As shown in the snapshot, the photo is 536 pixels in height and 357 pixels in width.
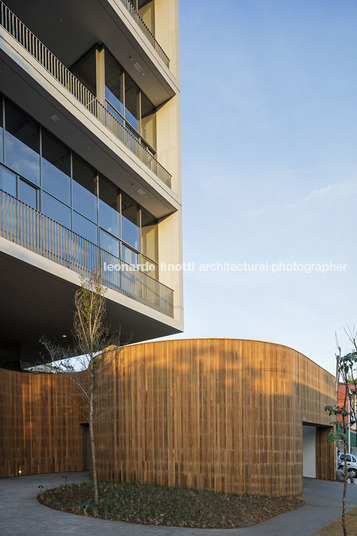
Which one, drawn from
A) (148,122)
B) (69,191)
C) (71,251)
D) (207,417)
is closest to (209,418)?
(207,417)

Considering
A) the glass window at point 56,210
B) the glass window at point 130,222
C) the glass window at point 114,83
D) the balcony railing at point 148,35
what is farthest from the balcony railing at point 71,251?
the balcony railing at point 148,35

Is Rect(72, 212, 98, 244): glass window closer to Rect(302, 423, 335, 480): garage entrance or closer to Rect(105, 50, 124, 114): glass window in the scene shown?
Rect(105, 50, 124, 114): glass window

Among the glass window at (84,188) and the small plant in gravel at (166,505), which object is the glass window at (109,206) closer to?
the glass window at (84,188)

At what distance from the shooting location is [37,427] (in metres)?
18.2

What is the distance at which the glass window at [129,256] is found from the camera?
1887 cm

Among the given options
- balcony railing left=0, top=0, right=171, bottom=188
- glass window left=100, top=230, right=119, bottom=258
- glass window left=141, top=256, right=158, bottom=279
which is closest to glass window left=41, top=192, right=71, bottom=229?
glass window left=100, top=230, right=119, bottom=258

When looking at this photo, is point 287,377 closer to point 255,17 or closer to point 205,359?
point 205,359

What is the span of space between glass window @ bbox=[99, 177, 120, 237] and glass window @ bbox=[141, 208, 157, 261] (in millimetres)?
2126

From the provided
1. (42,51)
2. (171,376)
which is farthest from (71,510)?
(42,51)

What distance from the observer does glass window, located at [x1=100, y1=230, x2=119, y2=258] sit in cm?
1762

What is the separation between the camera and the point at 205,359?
552 inches

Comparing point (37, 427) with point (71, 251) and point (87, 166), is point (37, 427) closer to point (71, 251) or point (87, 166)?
point (71, 251)

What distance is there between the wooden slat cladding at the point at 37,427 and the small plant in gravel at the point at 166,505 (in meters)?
4.01

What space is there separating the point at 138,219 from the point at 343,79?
890 cm
